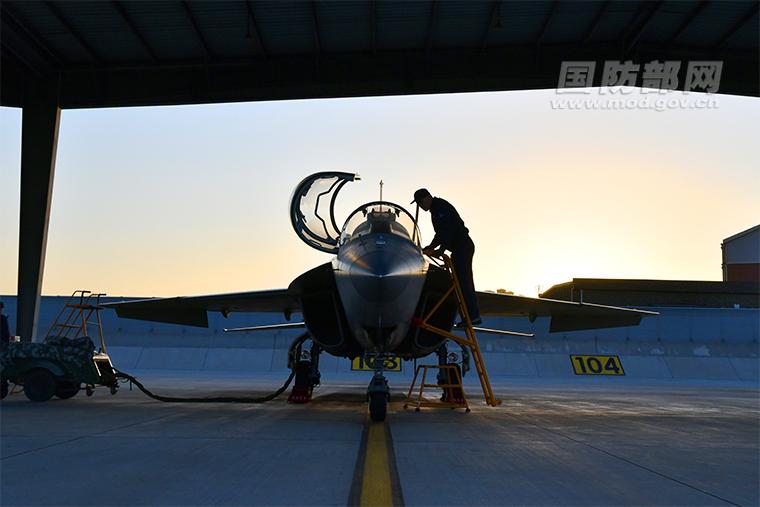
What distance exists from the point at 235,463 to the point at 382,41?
13.0 m

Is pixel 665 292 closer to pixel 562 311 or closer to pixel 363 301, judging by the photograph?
pixel 562 311

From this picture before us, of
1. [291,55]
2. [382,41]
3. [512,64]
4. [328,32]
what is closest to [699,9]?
[512,64]

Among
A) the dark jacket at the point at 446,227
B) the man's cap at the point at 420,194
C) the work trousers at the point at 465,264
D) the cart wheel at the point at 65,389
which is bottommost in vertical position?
the cart wheel at the point at 65,389

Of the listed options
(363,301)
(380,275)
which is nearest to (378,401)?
(363,301)

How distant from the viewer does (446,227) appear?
9.80m

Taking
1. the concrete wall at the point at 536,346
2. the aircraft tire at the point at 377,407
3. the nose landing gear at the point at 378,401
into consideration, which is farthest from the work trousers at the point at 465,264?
the concrete wall at the point at 536,346

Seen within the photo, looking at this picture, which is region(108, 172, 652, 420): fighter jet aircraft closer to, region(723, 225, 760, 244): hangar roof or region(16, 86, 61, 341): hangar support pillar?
region(16, 86, 61, 341): hangar support pillar

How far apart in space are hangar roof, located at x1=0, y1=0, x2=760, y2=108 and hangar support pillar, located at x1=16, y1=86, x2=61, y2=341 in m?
0.70

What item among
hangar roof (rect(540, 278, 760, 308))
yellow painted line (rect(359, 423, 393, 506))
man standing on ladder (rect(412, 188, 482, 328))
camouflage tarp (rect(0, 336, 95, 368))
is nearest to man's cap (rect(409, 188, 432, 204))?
man standing on ladder (rect(412, 188, 482, 328))

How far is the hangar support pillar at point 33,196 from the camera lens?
17.4 m

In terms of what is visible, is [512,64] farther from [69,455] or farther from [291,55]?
[69,455]

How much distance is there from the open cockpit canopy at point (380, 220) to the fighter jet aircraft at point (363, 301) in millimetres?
18

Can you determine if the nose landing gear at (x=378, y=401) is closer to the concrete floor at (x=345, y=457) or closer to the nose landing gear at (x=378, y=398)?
the nose landing gear at (x=378, y=398)

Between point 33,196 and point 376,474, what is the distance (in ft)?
52.6
